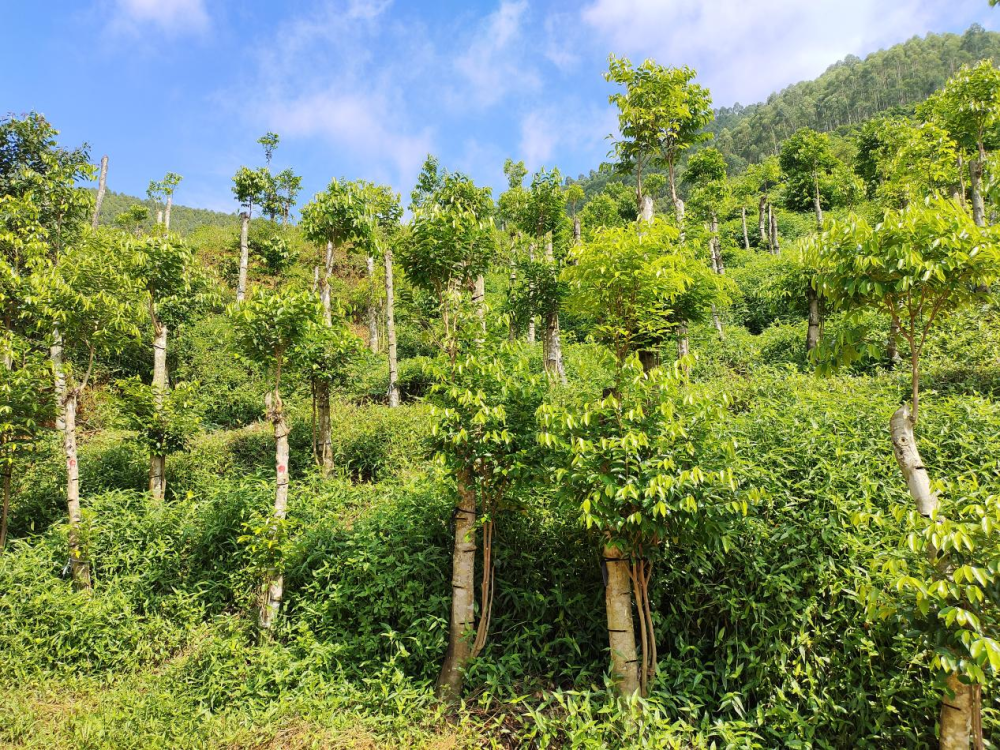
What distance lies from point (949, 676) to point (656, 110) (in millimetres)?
9847

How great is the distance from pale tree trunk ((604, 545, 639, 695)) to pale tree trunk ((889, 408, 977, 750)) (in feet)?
7.04

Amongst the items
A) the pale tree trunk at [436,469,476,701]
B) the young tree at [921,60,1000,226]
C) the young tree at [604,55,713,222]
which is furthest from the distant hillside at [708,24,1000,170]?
the pale tree trunk at [436,469,476,701]

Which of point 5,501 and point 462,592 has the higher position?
point 5,501

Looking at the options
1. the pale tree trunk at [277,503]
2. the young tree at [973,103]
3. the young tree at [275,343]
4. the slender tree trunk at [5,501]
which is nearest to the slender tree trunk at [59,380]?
the slender tree trunk at [5,501]

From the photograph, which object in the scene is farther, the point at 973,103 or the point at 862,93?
the point at 862,93

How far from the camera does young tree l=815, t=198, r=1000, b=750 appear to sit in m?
3.39

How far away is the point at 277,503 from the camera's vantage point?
6.22m

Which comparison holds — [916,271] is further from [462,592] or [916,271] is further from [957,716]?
[462,592]

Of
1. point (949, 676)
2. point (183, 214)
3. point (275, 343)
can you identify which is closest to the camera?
point (949, 676)

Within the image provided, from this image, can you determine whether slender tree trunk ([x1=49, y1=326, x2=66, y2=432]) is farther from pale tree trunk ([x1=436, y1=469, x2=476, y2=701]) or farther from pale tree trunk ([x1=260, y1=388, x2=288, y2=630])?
pale tree trunk ([x1=436, y1=469, x2=476, y2=701])

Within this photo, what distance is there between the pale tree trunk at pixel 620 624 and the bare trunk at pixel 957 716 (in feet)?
7.09

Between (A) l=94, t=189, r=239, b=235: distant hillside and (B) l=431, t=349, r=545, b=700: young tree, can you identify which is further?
(A) l=94, t=189, r=239, b=235: distant hillside

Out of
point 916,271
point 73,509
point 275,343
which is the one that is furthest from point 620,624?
point 73,509

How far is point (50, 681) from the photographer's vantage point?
5297 millimetres
